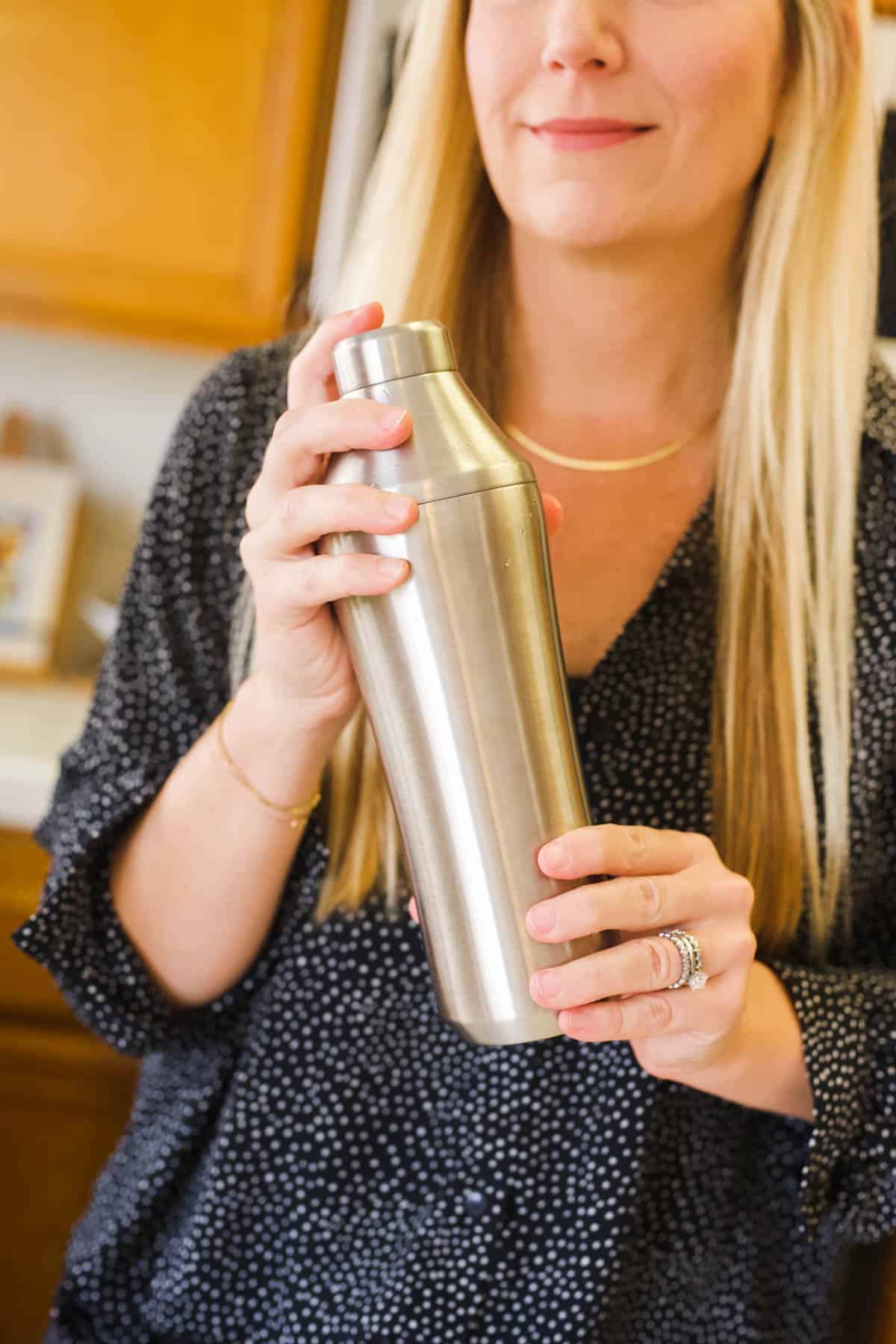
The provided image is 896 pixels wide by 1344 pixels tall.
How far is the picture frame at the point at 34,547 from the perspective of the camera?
188 centimetres

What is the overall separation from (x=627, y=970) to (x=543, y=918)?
50 millimetres

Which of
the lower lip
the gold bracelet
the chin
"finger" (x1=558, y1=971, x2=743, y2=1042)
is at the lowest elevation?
"finger" (x1=558, y1=971, x2=743, y2=1042)

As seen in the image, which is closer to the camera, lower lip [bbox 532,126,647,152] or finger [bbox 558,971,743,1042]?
finger [bbox 558,971,743,1042]

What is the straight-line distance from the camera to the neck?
0.80m

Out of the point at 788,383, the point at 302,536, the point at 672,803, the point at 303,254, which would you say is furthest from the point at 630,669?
the point at 303,254

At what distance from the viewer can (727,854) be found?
2.65 feet

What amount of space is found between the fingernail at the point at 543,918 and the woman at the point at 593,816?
0.79ft

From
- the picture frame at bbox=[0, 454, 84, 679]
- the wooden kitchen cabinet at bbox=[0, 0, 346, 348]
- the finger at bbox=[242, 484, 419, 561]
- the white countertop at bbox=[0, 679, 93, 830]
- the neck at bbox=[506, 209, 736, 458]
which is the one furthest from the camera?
the picture frame at bbox=[0, 454, 84, 679]

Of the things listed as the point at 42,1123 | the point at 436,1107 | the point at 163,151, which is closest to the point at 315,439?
the point at 436,1107

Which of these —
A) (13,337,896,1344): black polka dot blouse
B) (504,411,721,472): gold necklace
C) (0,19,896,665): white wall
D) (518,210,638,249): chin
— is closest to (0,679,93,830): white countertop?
(0,19,896,665): white wall

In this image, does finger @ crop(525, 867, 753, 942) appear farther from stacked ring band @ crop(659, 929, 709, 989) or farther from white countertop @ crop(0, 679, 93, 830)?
white countertop @ crop(0, 679, 93, 830)

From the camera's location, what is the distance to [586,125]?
0.69 meters

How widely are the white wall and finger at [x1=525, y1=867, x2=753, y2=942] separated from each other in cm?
154

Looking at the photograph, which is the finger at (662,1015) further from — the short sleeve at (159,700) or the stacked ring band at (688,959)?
the short sleeve at (159,700)
